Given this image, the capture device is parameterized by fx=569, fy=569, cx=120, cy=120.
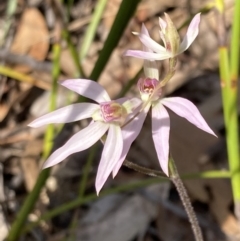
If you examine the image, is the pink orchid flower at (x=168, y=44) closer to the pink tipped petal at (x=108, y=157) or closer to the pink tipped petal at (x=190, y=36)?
the pink tipped petal at (x=190, y=36)

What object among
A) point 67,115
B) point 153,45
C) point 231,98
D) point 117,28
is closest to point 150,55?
point 153,45

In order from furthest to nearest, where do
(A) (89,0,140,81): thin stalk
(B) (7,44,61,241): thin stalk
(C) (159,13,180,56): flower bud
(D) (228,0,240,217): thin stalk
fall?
(B) (7,44,61,241): thin stalk → (D) (228,0,240,217): thin stalk → (A) (89,0,140,81): thin stalk → (C) (159,13,180,56): flower bud

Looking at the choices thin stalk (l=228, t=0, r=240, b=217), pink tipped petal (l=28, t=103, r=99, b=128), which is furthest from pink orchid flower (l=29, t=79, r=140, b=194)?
thin stalk (l=228, t=0, r=240, b=217)

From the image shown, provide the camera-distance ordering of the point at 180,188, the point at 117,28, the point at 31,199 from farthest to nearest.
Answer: the point at 31,199
the point at 117,28
the point at 180,188

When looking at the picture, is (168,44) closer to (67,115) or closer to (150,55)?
(150,55)

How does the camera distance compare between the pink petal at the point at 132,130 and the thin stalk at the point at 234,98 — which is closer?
the pink petal at the point at 132,130

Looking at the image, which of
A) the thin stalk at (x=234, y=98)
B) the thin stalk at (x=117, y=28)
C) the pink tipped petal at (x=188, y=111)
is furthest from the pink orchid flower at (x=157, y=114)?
the thin stalk at (x=234, y=98)

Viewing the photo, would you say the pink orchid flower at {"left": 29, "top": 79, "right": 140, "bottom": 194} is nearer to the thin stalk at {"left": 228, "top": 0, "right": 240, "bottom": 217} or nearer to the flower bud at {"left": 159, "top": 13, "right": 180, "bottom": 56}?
the flower bud at {"left": 159, "top": 13, "right": 180, "bottom": 56}
